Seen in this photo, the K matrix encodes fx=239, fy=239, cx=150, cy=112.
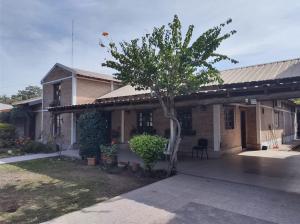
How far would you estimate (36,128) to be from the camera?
2075cm

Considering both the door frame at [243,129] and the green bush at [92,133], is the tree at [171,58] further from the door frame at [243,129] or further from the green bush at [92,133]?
the door frame at [243,129]

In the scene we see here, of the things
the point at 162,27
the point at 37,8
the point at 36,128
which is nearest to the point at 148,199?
the point at 162,27

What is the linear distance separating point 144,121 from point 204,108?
4165mm

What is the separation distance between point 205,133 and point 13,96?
4873 cm

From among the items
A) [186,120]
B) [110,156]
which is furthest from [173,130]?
[186,120]

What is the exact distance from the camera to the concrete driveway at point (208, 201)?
15.2ft

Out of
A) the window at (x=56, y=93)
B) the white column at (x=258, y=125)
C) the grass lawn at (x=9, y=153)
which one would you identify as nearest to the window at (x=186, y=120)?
the white column at (x=258, y=125)

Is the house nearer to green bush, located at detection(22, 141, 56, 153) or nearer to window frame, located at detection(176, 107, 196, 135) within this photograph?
window frame, located at detection(176, 107, 196, 135)

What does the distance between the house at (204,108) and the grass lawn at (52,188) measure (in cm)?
350

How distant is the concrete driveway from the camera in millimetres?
4633

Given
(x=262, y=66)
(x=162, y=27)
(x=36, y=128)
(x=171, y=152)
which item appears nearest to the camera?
(x=162, y=27)

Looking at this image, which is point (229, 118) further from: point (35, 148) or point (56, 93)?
point (56, 93)

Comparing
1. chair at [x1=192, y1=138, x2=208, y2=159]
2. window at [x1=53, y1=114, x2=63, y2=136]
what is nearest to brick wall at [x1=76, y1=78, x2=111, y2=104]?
window at [x1=53, y1=114, x2=63, y2=136]

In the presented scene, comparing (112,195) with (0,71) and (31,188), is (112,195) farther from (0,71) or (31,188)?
(0,71)
